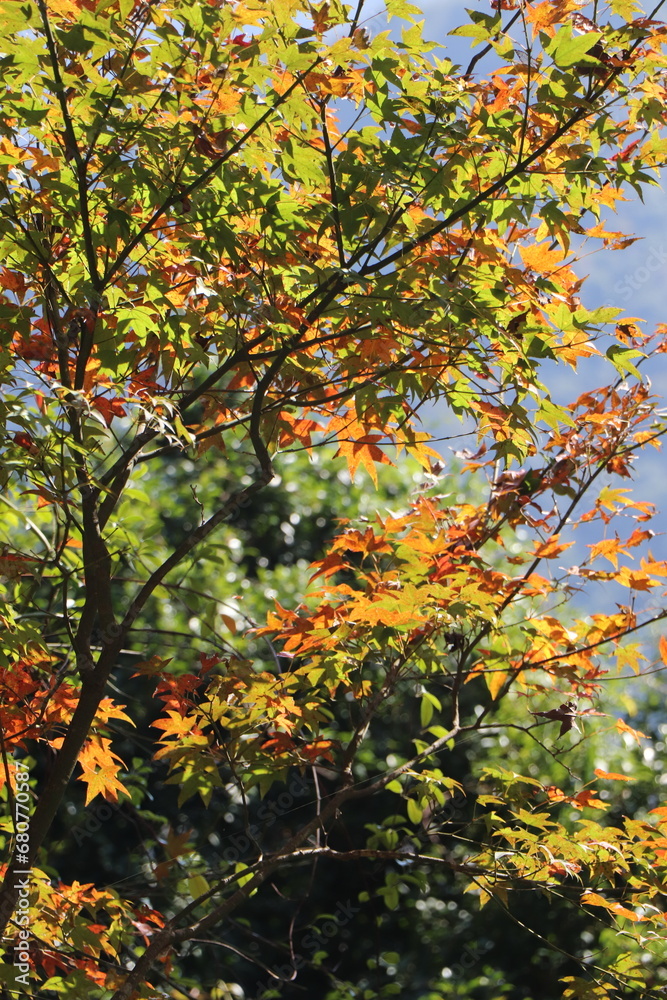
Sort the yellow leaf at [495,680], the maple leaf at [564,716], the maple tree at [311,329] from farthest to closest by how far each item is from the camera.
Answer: the yellow leaf at [495,680] → the maple leaf at [564,716] → the maple tree at [311,329]

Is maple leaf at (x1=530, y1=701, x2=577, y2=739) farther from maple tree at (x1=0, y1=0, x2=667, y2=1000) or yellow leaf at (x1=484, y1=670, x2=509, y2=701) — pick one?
yellow leaf at (x1=484, y1=670, x2=509, y2=701)

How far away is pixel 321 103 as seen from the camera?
1.78 meters

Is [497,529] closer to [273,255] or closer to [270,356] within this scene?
[270,356]

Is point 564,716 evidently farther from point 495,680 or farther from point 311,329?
point 311,329

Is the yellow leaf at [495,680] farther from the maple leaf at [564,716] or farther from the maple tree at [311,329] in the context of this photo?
the maple leaf at [564,716]

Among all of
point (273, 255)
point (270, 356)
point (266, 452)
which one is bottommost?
point (266, 452)

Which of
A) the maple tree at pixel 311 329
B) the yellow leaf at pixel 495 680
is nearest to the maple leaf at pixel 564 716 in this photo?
the maple tree at pixel 311 329

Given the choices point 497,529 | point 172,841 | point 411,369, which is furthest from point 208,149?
point 172,841

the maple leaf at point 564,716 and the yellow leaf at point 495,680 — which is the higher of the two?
the yellow leaf at point 495,680

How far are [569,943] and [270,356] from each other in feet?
12.8

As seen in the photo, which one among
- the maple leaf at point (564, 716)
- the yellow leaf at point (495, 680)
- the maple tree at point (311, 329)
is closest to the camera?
the maple tree at point (311, 329)

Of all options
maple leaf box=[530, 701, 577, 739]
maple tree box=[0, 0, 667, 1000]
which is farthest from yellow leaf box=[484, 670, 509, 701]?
maple leaf box=[530, 701, 577, 739]

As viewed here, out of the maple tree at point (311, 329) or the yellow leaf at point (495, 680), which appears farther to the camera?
the yellow leaf at point (495, 680)

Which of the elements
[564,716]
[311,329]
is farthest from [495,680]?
[311,329]
